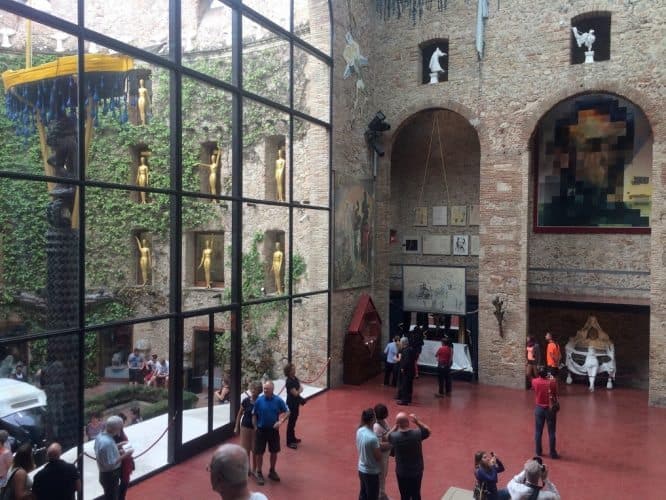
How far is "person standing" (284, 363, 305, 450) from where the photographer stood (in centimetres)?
984

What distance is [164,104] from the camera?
1845 cm

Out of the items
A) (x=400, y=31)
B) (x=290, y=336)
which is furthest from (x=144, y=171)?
(x=400, y=31)

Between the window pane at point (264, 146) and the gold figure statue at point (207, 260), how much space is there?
2103 mm

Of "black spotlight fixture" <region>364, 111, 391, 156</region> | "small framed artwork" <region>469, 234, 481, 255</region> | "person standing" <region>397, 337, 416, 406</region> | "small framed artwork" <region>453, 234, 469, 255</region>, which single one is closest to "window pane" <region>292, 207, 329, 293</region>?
"person standing" <region>397, 337, 416, 406</region>

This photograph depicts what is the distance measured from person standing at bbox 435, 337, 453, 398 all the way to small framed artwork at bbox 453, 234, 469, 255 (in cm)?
419

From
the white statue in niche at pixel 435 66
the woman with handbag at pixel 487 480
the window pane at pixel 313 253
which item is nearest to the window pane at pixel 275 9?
the white statue in niche at pixel 435 66

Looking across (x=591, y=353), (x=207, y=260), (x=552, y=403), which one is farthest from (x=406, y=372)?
(x=207, y=260)

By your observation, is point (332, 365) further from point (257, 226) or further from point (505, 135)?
point (505, 135)

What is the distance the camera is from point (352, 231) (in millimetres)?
15016

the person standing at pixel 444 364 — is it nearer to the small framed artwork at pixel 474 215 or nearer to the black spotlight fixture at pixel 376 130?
the small framed artwork at pixel 474 215

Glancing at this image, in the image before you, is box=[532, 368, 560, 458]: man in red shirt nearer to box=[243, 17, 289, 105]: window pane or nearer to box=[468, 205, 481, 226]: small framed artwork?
box=[468, 205, 481, 226]: small framed artwork

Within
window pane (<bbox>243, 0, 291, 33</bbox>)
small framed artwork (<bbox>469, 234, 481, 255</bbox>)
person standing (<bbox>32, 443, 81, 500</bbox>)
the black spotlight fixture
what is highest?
window pane (<bbox>243, 0, 291, 33</bbox>)

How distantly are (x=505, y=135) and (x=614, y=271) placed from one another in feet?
14.9

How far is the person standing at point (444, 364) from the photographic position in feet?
44.0
